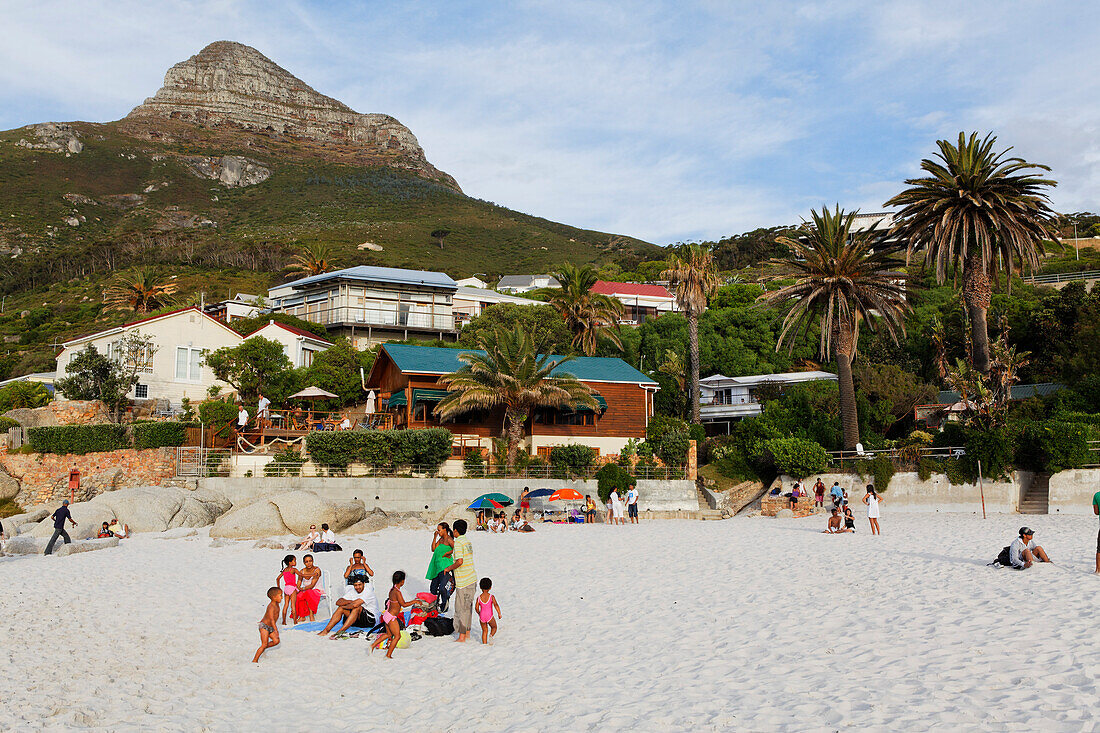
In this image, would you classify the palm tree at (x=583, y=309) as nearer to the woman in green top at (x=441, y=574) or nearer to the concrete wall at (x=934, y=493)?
the concrete wall at (x=934, y=493)

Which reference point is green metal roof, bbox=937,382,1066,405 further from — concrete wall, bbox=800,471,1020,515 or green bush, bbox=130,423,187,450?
green bush, bbox=130,423,187,450

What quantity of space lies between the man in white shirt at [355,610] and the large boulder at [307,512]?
12.5 metres

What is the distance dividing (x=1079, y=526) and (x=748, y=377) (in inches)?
1219

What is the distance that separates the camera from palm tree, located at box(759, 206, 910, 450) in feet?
104

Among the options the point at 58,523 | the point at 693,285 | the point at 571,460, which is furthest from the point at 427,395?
the point at 58,523

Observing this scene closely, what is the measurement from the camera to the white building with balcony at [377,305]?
55.5 meters

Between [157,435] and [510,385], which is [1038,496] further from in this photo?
[157,435]

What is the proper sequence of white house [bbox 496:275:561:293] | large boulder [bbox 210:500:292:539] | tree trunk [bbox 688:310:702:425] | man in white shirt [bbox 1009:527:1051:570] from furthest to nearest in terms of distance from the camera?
white house [bbox 496:275:561:293], tree trunk [bbox 688:310:702:425], large boulder [bbox 210:500:292:539], man in white shirt [bbox 1009:527:1051:570]

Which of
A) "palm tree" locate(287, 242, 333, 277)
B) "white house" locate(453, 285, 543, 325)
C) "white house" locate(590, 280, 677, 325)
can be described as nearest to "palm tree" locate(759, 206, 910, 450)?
"white house" locate(453, 285, 543, 325)

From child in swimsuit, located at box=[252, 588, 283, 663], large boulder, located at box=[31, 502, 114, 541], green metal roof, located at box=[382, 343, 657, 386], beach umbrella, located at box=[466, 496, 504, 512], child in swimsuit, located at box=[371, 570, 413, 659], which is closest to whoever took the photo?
child in swimsuit, located at box=[252, 588, 283, 663]

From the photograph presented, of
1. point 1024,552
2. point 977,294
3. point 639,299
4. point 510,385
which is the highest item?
point 639,299

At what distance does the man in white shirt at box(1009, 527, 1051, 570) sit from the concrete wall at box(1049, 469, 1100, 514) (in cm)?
1423

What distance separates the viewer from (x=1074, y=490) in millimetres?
25688

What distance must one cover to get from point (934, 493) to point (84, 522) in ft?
98.6
